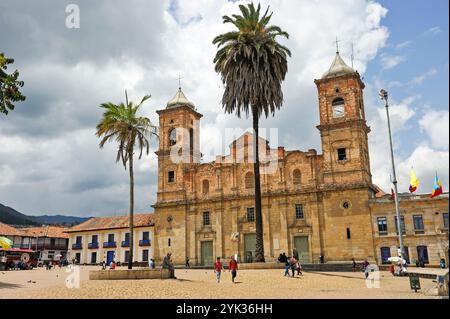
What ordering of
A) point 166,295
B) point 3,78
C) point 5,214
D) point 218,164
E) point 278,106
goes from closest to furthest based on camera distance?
point 166,295
point 3,78
point 278,106
point 218,164
point 5,214

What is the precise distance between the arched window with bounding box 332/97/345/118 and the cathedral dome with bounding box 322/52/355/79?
103 inches

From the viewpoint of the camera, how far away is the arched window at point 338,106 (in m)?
45.5

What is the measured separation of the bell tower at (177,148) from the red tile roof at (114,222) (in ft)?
34.3

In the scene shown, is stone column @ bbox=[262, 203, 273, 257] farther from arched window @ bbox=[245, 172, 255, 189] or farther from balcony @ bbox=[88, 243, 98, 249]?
balcony @ bbox=[88, 243, 98, 249]

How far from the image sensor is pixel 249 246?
4650 cm

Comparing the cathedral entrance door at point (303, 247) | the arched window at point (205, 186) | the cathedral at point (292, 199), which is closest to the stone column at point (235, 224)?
the cathedral at point (292, 199)

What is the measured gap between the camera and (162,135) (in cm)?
5356

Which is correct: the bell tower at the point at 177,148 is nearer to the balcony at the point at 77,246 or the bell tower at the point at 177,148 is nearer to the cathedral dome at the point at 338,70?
the cathedral dome at the point at 338,70

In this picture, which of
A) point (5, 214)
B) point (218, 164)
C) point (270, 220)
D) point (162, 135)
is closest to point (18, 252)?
point (162, 135)

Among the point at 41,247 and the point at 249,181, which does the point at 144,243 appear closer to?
the point at 249,181

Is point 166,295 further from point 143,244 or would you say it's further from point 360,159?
point 143,244

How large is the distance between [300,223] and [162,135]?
65.3 feet

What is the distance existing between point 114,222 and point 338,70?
38.2 metres

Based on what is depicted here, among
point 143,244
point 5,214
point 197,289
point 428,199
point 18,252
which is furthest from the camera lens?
point 5,214
